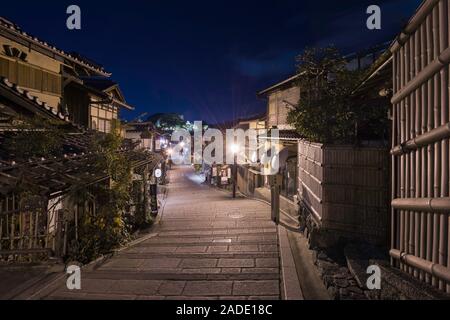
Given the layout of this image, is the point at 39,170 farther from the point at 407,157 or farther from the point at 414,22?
the point at 414,22

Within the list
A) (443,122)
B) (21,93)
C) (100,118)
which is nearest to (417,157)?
(443,122)

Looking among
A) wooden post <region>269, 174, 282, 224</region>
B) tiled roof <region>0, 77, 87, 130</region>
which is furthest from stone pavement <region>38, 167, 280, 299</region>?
tiled roof <region>0, 77, 87, 130</region>

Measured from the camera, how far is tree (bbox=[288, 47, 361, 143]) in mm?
11398

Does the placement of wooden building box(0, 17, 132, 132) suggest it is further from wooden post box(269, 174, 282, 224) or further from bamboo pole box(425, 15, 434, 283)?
bamboo pole box(425, 15, 434, 283)

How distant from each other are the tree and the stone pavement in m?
4.28

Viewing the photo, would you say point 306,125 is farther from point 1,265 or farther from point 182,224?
point 1,265

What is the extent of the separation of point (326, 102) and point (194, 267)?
7.36 meters

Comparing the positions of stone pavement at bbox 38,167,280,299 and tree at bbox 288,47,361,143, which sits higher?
tree at bbox 288,47,361,143

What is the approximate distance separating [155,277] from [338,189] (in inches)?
218

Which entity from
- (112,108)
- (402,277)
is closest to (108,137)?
(402,277)

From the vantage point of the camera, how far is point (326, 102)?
1192 centimetres

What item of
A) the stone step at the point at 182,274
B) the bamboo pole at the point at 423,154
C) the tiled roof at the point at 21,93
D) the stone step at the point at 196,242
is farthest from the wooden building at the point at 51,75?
the bamboo pole at the point at 423,154

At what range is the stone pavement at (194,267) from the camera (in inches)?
295

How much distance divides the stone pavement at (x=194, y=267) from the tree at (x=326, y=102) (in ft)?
14.0
